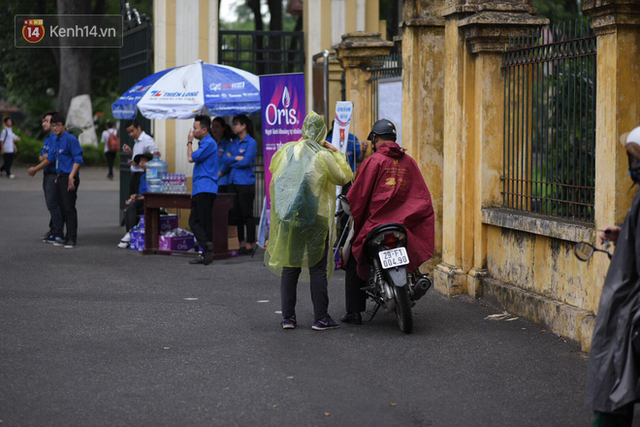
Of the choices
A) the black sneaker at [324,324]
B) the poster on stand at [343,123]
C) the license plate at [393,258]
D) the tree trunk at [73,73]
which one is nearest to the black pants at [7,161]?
the tree trunk at [73,73]

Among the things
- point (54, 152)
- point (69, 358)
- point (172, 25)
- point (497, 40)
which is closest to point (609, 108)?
point (497, 40)

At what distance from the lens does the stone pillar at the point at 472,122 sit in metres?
9.55

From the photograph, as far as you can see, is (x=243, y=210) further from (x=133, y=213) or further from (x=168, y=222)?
(x=133, y=213)

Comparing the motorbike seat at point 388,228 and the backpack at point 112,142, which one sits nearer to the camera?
the motorbike seat at point 388,228

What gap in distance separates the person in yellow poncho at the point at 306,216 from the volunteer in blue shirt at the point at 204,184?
4339 millimetres

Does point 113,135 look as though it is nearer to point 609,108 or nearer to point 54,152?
point 54,152

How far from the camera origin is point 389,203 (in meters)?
8.30

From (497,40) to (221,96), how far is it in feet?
15.9

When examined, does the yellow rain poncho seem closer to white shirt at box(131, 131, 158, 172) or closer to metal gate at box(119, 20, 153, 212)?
white shirt at box(131, 131, 158, 172)

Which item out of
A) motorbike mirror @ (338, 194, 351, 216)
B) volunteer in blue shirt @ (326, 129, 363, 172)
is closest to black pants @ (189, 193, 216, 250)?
volunteer in blue shirt @ (326, 129, 363, 172)

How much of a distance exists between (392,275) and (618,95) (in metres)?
2.22

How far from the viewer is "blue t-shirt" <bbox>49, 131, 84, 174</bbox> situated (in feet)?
45.8

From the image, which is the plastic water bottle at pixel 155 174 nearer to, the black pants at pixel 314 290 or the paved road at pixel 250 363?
the paved road at pixel 250 363

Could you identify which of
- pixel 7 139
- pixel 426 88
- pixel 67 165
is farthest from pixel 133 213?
pixel 7 139
